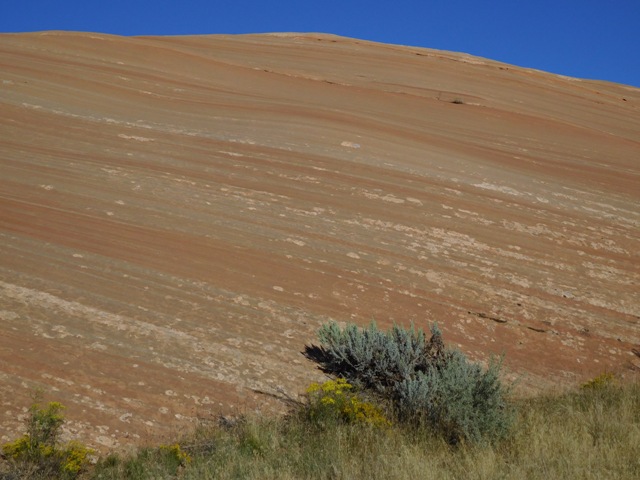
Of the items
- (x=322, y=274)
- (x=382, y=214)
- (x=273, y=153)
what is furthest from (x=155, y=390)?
(x=273, y=153)

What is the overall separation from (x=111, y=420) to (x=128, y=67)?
1000 cm

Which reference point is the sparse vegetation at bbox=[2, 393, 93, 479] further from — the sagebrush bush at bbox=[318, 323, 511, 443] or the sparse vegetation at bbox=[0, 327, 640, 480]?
the sagebrush bush at bbox=[318, 323, 511, 443]

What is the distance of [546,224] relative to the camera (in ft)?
31.0

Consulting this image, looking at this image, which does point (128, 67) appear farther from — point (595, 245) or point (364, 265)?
point (595, 245)

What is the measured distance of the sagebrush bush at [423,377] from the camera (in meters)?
5.05

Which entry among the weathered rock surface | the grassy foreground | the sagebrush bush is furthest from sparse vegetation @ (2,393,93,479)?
the sagebrush bush

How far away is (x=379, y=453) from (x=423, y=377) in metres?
0.96

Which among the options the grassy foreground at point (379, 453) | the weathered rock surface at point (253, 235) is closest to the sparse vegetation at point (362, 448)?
the grassy foreground at point (379, 453)

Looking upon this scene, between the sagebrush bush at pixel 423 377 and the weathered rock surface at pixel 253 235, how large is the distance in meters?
0.43

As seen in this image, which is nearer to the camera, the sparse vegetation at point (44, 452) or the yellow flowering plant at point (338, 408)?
the sparse vegetation at point (44, 452)

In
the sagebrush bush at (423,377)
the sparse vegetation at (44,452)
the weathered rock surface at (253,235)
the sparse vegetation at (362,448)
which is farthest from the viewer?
the weathered rock surface at (253,235)

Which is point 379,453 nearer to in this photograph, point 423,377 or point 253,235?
point 423,377

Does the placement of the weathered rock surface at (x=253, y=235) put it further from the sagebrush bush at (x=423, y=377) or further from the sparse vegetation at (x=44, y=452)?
the sagebrush bush at (x=423, y=377)

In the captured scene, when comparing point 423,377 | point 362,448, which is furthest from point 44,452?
point 423,377
